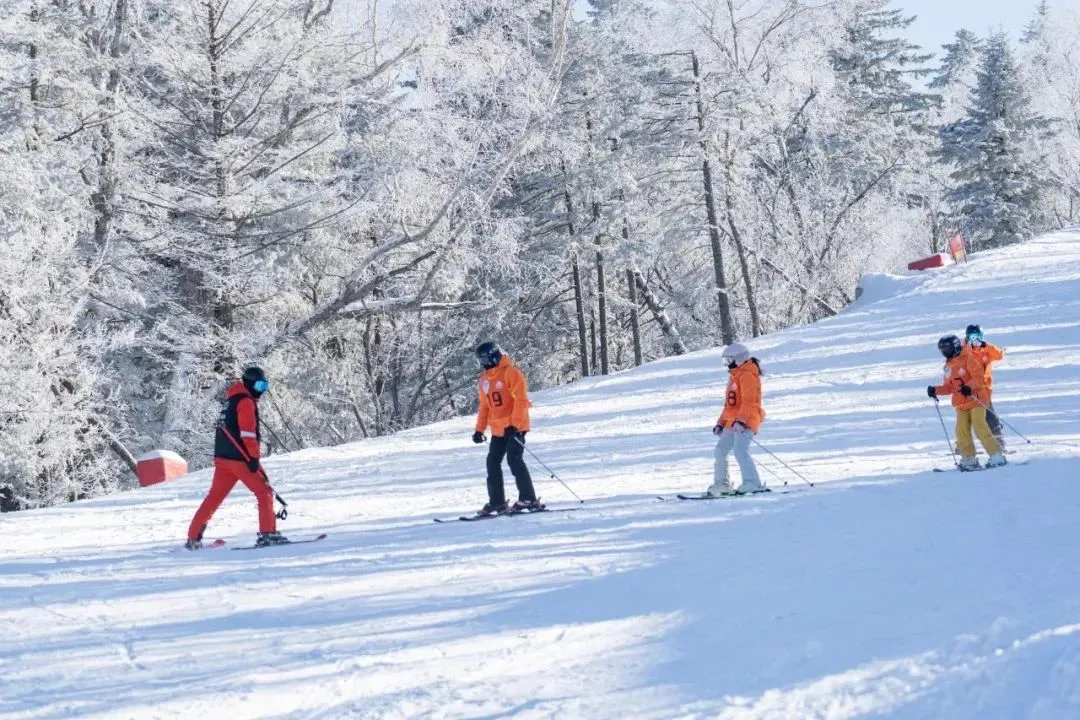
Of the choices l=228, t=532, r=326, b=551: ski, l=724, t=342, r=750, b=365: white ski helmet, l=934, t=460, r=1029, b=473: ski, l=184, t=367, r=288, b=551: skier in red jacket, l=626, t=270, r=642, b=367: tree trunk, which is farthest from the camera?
l=626, t=270, r=642, b=367: tree trunk

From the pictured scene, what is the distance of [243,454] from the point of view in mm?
8836

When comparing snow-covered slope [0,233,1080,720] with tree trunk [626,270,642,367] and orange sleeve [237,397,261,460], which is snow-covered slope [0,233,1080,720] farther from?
tree trunk [626,270,642,367]

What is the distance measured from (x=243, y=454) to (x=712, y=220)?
2379cm

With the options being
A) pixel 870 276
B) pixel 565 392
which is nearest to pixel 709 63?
pixel 870 276

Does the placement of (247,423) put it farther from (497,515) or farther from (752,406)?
(752,406)

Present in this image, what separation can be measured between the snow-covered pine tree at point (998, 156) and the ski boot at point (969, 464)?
3592cm

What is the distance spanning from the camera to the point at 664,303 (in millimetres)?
39500

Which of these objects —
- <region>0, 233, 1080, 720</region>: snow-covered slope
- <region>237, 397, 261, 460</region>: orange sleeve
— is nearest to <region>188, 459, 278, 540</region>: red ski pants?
<region>237, 397, 261, 460</region>: orange sleeve

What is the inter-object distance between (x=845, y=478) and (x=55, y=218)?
646 inches

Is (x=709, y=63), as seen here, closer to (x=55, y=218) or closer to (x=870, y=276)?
(x=870, y=276)

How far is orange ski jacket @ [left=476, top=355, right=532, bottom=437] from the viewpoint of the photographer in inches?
387

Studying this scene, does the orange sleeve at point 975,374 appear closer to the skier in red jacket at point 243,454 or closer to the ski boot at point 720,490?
the ski boot at point 720,490

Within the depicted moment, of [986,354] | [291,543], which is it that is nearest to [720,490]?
[986,354]

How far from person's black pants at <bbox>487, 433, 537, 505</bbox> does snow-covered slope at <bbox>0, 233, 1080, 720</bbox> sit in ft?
2.07
